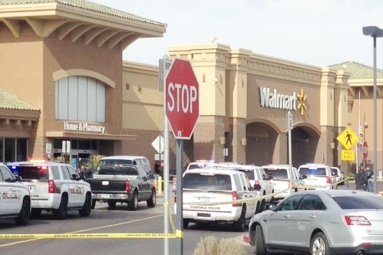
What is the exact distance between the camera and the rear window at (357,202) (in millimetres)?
17672

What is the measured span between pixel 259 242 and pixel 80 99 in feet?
105

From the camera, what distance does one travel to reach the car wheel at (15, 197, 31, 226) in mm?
25731

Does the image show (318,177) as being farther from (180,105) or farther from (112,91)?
(180,105)

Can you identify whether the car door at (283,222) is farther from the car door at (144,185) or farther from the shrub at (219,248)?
the car door at (144,185)

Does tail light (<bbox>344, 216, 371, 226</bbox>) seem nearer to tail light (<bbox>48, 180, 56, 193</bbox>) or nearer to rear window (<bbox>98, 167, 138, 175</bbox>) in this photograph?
tail light (<bbox>48, 180, 56, 193</bbox>)

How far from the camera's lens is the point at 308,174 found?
1871 inches

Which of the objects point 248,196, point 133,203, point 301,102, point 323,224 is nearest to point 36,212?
point 133,203

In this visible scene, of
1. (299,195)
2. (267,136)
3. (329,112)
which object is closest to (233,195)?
(299,195)

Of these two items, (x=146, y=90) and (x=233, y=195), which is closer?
(x=233, y=195)

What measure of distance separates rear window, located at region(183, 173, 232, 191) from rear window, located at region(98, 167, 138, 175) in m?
9.56

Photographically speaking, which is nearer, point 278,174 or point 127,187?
point 127,187

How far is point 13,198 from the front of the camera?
25.1 metres

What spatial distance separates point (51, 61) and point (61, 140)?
180 inches

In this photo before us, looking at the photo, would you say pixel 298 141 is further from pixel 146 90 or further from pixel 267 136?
pixel 146 90
